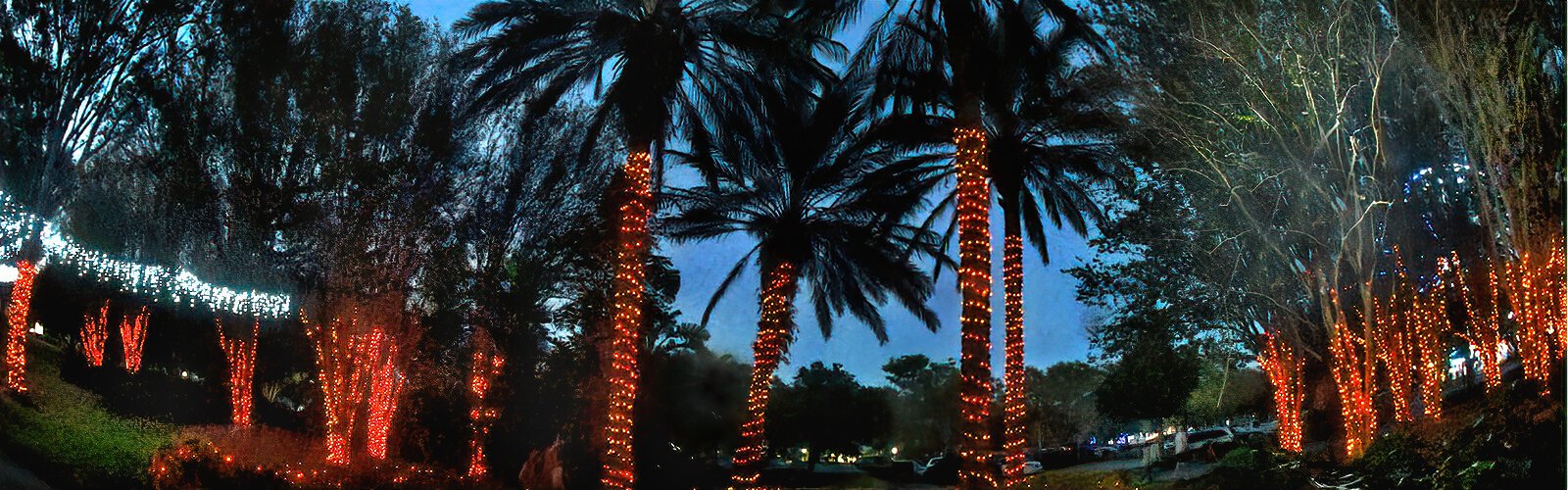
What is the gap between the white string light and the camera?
22438 millimetres

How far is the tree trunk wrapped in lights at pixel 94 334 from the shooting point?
80.2 ft

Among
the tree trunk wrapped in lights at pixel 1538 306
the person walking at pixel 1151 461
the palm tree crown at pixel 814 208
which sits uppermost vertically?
the palm tree crown at pixel 814 208

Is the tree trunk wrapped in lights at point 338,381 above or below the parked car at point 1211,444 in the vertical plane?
above

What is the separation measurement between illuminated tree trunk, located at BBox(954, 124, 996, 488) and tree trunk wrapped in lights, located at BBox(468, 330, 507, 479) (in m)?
12.8

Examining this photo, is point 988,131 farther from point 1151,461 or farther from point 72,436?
point 72,436

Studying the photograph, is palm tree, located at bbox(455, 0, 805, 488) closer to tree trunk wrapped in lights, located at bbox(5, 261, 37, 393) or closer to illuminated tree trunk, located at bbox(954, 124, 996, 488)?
illuminated tree trunk, located at bbox(954, 124, 996, 488)

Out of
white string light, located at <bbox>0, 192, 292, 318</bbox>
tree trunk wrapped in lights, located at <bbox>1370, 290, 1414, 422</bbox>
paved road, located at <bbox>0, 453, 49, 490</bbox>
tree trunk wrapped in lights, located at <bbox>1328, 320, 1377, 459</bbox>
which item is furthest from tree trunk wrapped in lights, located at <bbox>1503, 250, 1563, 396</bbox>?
white string light, located at <bbox>0, 192, 292, 318</bbox>

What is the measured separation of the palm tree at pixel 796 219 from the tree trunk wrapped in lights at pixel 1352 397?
802cm

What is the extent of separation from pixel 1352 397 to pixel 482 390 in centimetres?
1760

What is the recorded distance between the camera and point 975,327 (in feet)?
46.7

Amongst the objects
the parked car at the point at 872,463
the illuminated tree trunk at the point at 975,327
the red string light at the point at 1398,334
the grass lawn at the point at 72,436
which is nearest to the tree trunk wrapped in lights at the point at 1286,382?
the red string light at the point at 1398,334

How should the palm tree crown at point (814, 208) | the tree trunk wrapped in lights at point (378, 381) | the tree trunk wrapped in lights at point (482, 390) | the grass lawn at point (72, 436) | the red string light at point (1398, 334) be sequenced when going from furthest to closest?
the tree trunk wrapped in lights at point (482, 390) → the tree trunk wrapped in lights at point (378, 381) → the palm tree crown at point (814, 208) → the red string light at point (1398, 334) → the grass lawn at point (72, 436)

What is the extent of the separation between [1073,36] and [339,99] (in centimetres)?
1401

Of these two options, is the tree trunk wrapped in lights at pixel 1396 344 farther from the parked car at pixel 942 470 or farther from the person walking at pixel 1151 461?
the parked car at pixel 942 470
